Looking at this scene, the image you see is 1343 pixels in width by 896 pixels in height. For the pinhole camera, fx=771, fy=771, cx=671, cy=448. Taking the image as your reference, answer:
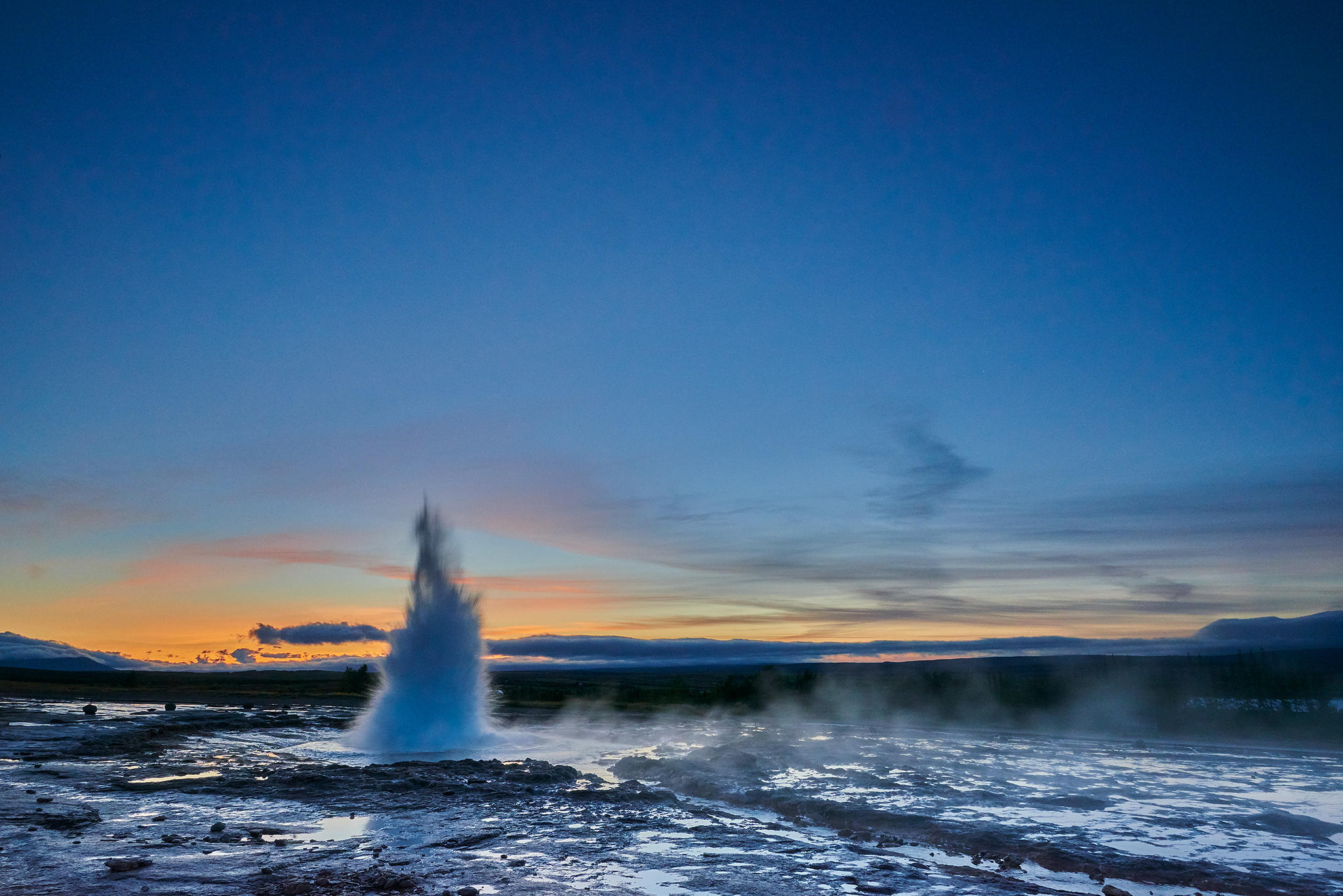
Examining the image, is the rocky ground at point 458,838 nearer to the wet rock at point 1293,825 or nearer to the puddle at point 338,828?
the puddle at point 338,828

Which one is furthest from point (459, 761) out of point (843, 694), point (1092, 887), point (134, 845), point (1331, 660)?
point (1331, 660)

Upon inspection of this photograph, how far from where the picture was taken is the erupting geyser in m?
28.2

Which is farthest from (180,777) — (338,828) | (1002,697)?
(1002,697)

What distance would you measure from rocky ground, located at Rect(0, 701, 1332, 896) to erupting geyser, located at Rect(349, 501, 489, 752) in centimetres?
696

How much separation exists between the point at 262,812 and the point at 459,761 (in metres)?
7.76

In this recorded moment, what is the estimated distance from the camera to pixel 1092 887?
11.4 m

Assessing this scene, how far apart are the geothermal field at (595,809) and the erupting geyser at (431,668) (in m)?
0.08

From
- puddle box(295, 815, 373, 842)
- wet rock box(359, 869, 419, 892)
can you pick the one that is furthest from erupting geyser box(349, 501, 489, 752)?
wet rock box(359, 869, 419, 892)

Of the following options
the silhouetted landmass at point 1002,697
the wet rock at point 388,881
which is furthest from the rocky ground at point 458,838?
the silhouetted landmass at point 1002,697

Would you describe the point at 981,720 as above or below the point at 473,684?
below

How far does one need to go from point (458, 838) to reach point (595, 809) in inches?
154

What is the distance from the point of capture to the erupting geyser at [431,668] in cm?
2822

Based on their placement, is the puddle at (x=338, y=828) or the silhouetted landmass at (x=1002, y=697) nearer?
the puddle at (x=338, y=828)

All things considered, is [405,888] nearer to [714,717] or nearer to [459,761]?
[459,761]
